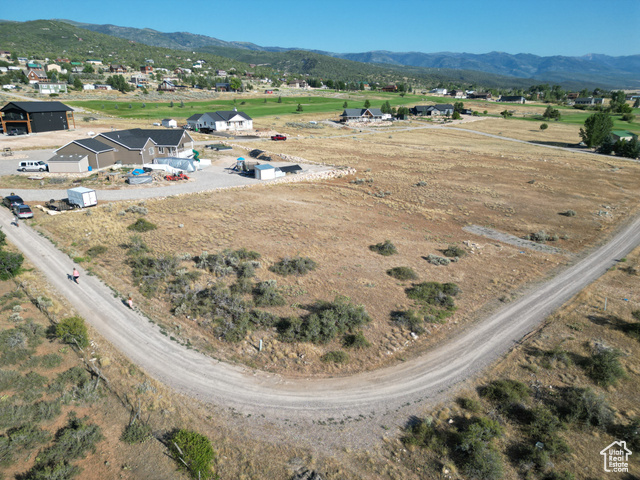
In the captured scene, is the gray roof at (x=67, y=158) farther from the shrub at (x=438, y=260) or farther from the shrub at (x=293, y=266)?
the shrub at (x=438, y=260)

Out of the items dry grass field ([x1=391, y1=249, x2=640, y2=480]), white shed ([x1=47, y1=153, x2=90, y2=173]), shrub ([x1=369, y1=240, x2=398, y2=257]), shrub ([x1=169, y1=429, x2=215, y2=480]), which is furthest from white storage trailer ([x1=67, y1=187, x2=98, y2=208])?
dry grass field ([x1=391, y1=249, x2=640, y2=480])

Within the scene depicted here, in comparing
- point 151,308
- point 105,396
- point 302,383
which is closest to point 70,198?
point 151,308

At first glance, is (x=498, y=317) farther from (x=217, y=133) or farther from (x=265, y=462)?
(x=217, y=133)

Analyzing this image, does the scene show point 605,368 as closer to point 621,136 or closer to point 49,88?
point 621,136

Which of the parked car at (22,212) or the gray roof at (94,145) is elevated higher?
the gray roof at (94,145)

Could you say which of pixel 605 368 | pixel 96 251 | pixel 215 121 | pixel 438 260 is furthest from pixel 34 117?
pixel 605 368

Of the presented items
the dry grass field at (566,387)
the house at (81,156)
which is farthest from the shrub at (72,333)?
the house at (81,156)
